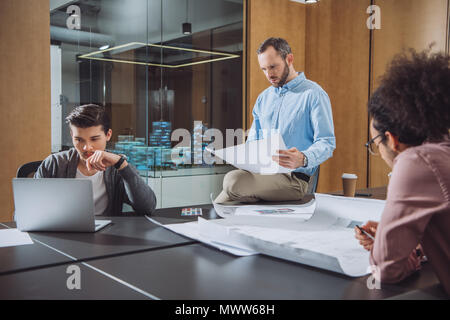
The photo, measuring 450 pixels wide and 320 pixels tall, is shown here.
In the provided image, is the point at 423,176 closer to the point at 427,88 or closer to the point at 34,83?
the point at 427,88

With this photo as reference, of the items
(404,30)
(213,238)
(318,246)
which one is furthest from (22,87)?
(404,30)

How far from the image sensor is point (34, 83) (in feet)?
10.9

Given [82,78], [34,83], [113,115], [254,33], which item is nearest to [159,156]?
[113,115]

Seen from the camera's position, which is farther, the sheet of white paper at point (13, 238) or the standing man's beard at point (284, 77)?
the standing man's beard at point (284, 77)

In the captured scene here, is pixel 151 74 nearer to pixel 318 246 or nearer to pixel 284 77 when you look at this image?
pixel 284 77

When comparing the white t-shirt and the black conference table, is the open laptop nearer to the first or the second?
the black conference table

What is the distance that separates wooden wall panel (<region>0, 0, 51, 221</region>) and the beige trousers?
2.02 meters

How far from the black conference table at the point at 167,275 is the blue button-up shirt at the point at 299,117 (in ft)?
4.38

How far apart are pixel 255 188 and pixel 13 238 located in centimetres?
99

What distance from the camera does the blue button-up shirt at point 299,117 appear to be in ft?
8.03

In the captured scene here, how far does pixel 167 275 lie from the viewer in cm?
94

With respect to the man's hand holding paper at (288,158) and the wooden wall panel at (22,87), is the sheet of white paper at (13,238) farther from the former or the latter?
the wooden wall panel at (22,87)

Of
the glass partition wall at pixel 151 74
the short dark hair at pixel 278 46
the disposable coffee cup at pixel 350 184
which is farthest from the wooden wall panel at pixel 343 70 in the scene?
the disposable coffee cup at pixel 350 184
